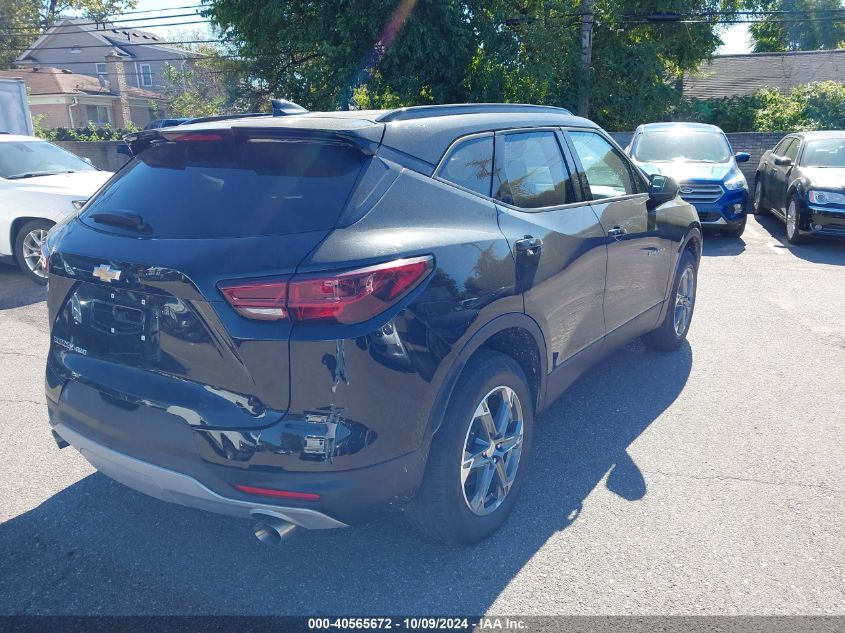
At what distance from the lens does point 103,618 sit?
2752 millimetres

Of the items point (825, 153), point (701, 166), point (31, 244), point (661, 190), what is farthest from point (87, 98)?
point (661, 190)

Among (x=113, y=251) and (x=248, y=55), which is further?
(x=248, y=55)

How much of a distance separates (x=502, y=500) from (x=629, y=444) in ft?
3.91

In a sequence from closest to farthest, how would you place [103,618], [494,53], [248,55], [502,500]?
1. [103,618]
2. [502,500]
3. [494,53]
4. [248,55]

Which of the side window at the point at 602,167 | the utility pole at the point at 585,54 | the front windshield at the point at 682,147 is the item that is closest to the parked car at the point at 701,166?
the front windshield at the point at 682,147

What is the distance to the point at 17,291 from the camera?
8109mm

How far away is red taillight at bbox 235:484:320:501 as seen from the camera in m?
2.54

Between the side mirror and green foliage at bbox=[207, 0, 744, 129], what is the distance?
50.5ft

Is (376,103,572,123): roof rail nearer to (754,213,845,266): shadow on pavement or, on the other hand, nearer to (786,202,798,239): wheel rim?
(754,213,845,266): shadow on pavement

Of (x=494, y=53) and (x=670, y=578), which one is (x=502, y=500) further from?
(x=494, y=53)

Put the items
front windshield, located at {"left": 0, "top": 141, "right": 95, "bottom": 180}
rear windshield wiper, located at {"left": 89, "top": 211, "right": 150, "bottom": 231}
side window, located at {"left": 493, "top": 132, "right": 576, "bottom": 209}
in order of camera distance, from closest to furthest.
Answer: rear windshield wiper, located at {"left": 89, "top": 211, "right": 150, "bottom": 231} → side window, located at {"left": 493, "top": 132, "right": 576, "bottom": 209} → front windshield, located at {"left": 0, "top": 141, "right": 95, "bottom": 180}

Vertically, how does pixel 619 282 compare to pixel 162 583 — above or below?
above

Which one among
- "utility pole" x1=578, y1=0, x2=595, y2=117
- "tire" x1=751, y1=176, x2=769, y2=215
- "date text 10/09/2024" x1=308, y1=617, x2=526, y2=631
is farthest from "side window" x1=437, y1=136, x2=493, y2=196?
"utility pole" x1=578, y1=0, x2=595, y2=117

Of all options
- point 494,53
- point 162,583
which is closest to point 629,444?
point 162,583
